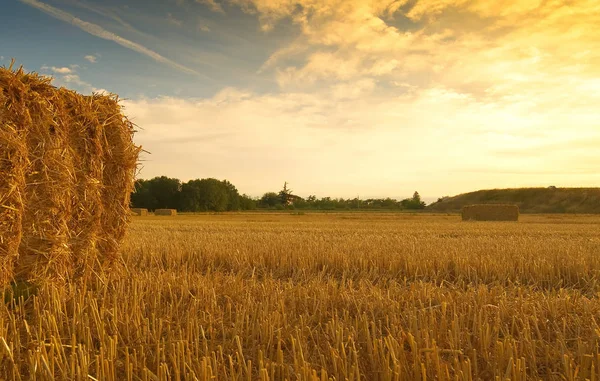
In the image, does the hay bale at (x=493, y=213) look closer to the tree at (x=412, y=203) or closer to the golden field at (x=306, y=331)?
the golden field at (x=306, y=331)

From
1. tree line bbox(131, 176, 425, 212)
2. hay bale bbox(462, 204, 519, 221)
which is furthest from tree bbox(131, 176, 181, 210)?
hay bale bbox(462, 204, 519, 221)

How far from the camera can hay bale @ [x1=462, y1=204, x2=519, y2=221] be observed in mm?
27188

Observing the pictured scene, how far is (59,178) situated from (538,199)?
197ft

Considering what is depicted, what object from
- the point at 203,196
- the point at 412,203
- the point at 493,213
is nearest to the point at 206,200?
the point at 203,196

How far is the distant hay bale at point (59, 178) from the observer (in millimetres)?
4785

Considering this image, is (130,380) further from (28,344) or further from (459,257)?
(459,257)

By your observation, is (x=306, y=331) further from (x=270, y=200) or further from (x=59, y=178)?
(x=270, y=200)

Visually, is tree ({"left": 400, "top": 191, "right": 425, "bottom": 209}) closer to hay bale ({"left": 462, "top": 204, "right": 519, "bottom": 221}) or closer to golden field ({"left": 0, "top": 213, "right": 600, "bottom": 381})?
hay bale ({"left": 462, "top": 204, "right": 519, "bottom": 221})

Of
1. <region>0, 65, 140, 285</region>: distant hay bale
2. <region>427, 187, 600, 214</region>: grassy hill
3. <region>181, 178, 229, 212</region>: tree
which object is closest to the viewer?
<region>0, 65, 140, 285</region>: distant hay bale

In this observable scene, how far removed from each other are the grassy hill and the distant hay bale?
Result: 52.5 meters

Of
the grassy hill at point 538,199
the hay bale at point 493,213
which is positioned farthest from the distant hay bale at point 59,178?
the grassy hill at point 538,199

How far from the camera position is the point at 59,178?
17.2 feet

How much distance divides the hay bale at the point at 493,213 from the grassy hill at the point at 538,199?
26.7 metres

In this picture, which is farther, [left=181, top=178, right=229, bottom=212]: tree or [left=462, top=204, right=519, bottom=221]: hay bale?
[left=181, top=178, right=229, bottom=212]: tree
